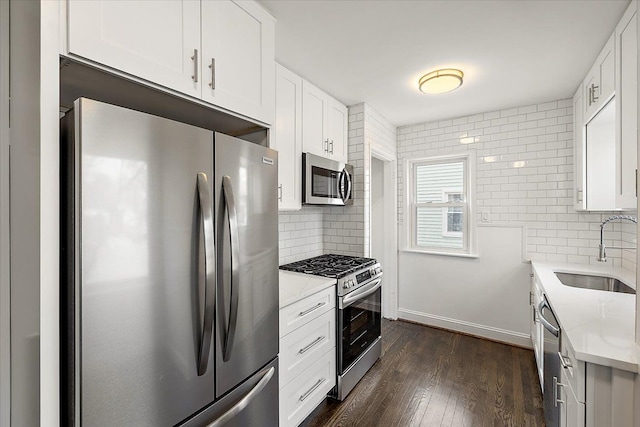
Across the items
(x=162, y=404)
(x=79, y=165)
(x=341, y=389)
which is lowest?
(x=341, y=389)

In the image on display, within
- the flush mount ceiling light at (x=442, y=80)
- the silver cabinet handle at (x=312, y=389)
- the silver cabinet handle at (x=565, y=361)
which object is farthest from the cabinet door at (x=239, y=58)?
the silver cabinet handle at (x=565, y=361)

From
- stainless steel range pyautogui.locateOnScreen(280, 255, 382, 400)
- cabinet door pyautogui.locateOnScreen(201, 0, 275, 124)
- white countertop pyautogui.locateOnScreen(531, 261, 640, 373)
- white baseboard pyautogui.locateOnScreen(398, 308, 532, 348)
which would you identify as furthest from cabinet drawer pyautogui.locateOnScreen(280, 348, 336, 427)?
white baseboard pyautogui.locateOnScreen(398, 308, 532, 348)

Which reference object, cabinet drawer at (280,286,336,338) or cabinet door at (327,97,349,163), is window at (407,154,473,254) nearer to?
cabinet door at (327,97,349,163)

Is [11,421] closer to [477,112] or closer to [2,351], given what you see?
[2,351]

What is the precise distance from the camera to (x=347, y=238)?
3174mm

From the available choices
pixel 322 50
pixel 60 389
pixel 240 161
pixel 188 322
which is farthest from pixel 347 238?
pixel 60 389

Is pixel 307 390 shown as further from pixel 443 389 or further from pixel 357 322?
pixel 443 389

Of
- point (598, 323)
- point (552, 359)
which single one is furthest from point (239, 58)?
point (552, 359)

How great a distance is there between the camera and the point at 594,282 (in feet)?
8.06

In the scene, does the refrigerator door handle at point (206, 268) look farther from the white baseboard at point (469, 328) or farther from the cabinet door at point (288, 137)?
the white baseboard at point (469, 328)

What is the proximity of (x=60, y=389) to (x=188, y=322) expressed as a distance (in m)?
0.38

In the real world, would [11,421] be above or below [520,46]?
below

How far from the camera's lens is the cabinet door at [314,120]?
8.45 ft

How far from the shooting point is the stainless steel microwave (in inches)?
98.5
